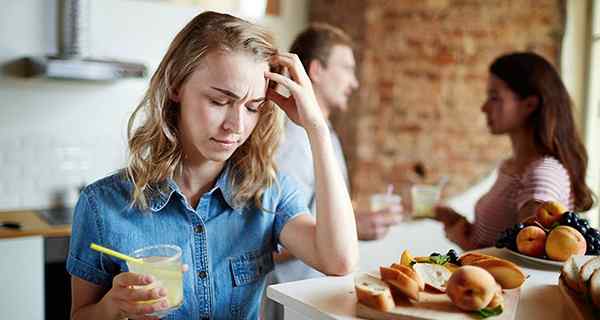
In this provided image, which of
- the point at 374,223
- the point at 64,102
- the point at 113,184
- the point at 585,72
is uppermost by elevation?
the point at 585,72

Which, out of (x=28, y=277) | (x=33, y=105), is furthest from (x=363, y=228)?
(x=33, y=105)

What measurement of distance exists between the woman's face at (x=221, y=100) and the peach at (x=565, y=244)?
761 millimetres

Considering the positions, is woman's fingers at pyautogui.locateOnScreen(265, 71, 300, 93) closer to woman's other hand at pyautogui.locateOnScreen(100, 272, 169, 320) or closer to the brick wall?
woman's other hand at pyautogui.locateOnScreen(100, 272, 169, 320)

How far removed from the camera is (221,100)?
4.17ft

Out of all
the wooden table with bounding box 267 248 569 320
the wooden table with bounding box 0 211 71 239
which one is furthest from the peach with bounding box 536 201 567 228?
the wooden table with bounding box 0 211 71 239

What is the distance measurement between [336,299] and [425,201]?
1416 mm

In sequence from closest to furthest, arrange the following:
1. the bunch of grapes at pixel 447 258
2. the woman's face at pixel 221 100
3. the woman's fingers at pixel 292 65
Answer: the bunch of grapes at pixel 447 258
the woman's face at pixel 221 100
the woman's fingers at pixel 292 65

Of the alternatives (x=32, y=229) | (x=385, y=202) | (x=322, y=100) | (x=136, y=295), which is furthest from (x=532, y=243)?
(x=32, y=229)

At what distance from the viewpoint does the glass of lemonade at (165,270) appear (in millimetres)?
1104

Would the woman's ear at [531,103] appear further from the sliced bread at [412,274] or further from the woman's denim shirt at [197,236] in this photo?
the sliced bread at [412,274]

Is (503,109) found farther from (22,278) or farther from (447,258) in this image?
(22,278)

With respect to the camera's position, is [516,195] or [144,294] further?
[516,195]

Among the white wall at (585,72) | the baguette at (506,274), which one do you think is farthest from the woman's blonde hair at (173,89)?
the white wall at (585,72)

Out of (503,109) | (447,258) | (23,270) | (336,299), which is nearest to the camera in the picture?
(336,299)
